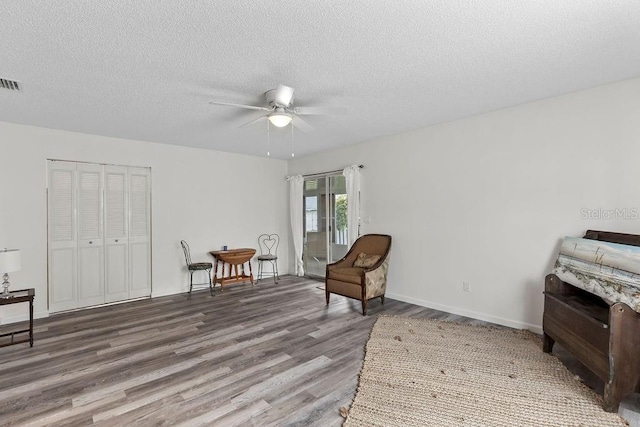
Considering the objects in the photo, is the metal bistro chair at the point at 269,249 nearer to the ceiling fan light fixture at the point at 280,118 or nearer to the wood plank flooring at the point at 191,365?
the wood plank flooring at the point at 191,365

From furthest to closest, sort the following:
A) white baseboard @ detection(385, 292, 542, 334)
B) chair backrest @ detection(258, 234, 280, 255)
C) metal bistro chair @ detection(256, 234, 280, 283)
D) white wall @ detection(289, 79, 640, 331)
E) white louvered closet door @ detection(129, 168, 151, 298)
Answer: chair backrest @ detection(258, 234, 280, 255)
metal bistro chair @ detection(256, 234, 280, 283)
white louvered closet door @ detection(129, 168, 151, 298)
white baseboard @ detection(385, 292, 542, 334)
white wall @ detection(289, 79, 640, 331)

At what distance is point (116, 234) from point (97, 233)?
23 cm

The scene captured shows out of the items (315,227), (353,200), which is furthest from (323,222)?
(353,200)

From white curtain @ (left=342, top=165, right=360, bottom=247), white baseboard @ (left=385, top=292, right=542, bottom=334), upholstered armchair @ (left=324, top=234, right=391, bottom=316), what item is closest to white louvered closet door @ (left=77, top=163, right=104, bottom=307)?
upholstered armchair @ (left=324, top=234, right=391, bottom=316)

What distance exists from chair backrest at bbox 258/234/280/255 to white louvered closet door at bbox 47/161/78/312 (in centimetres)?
291

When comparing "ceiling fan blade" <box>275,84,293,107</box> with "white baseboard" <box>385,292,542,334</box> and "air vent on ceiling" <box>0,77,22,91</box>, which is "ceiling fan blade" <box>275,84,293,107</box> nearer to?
"air vent on ceiling" <box>0,77,22,91</box>

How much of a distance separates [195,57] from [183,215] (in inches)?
134

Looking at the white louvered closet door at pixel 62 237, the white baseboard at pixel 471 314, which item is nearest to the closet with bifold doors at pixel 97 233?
the white louvered closet door at pixel 62 237

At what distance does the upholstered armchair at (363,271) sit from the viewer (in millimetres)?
3847

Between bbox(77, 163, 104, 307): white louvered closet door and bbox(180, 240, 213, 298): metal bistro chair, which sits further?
bbox(180, 240, 213, 298): metal bistro chair

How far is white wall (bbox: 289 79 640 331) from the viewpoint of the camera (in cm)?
276

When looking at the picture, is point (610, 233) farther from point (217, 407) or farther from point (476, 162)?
point (217, 407)

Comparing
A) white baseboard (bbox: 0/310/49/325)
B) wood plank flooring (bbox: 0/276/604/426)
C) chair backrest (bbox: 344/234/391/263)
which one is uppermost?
chair backrest (bbox: 344/234/391/263)

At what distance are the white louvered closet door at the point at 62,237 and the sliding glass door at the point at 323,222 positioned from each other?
3.64 metres
